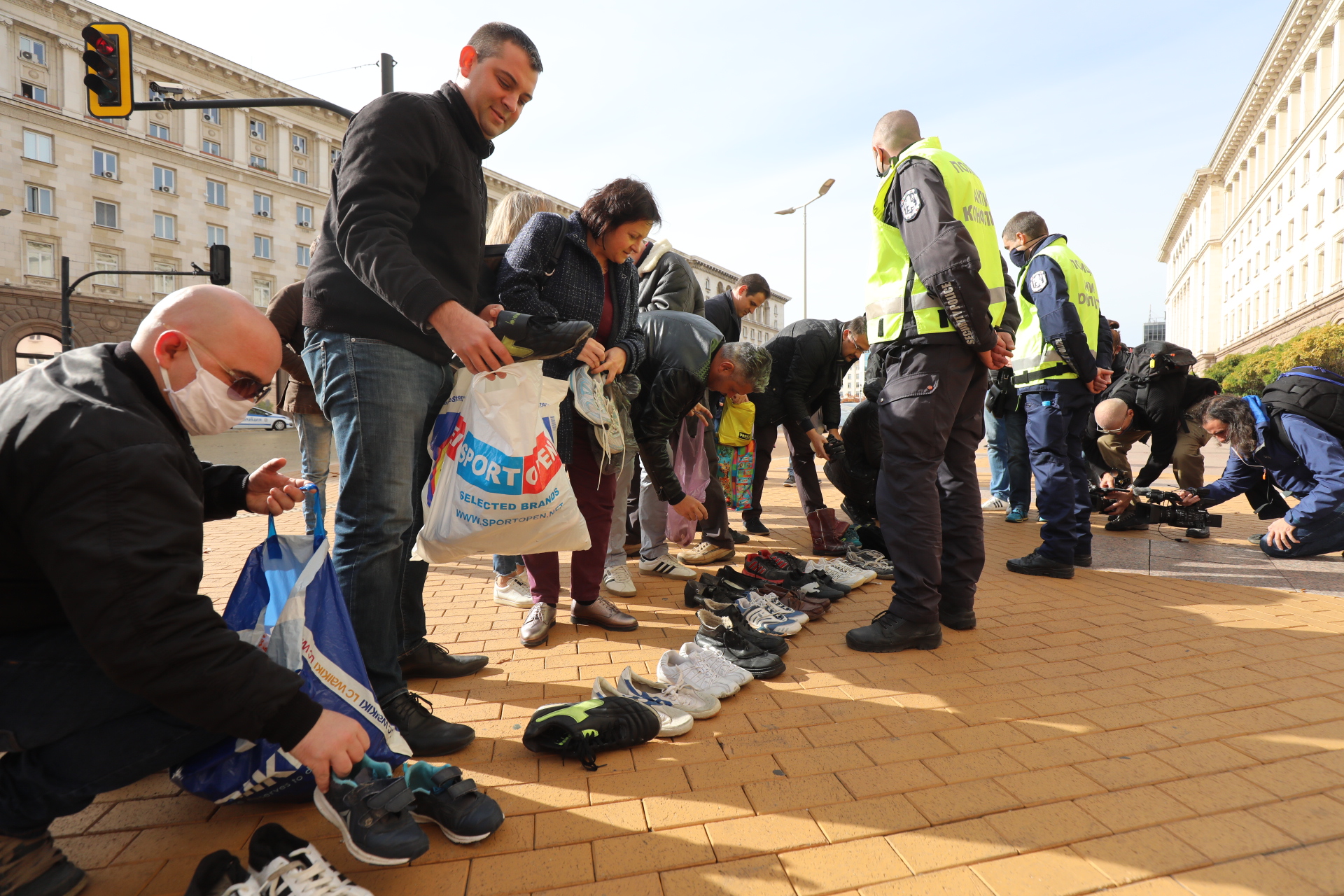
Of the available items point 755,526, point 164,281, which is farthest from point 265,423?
point 755,526

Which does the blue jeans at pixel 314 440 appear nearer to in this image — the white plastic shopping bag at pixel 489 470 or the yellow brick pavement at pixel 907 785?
the yellow brick pavement at pixel 907 785

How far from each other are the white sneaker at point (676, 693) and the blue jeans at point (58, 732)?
136 centimetres

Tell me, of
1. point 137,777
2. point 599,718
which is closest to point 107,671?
point 137,777

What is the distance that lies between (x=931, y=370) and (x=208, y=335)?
9.00 feet

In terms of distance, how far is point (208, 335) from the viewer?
1573 millimetres

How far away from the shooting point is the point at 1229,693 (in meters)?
2.65

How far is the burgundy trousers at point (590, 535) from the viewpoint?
342 cm

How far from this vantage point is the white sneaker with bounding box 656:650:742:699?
8.48 ft

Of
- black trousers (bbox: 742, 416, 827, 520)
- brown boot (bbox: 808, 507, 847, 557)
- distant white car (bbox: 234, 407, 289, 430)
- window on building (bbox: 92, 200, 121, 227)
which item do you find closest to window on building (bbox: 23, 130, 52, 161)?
window on building (bbox: 92, 200, 121, 227)

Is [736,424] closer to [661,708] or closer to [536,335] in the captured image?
[536,335]

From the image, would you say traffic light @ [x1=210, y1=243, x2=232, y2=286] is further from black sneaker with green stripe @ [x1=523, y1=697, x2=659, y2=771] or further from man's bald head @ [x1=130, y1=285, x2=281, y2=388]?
black sneaker with green stripe @ [x1=523, y1=697, x2=659, y2=771]

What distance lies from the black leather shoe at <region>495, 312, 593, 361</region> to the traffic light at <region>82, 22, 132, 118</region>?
7338 millimetres

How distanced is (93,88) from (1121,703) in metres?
9.91

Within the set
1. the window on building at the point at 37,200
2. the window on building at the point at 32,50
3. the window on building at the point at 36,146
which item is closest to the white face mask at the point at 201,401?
the window on building at the point at 37,200
